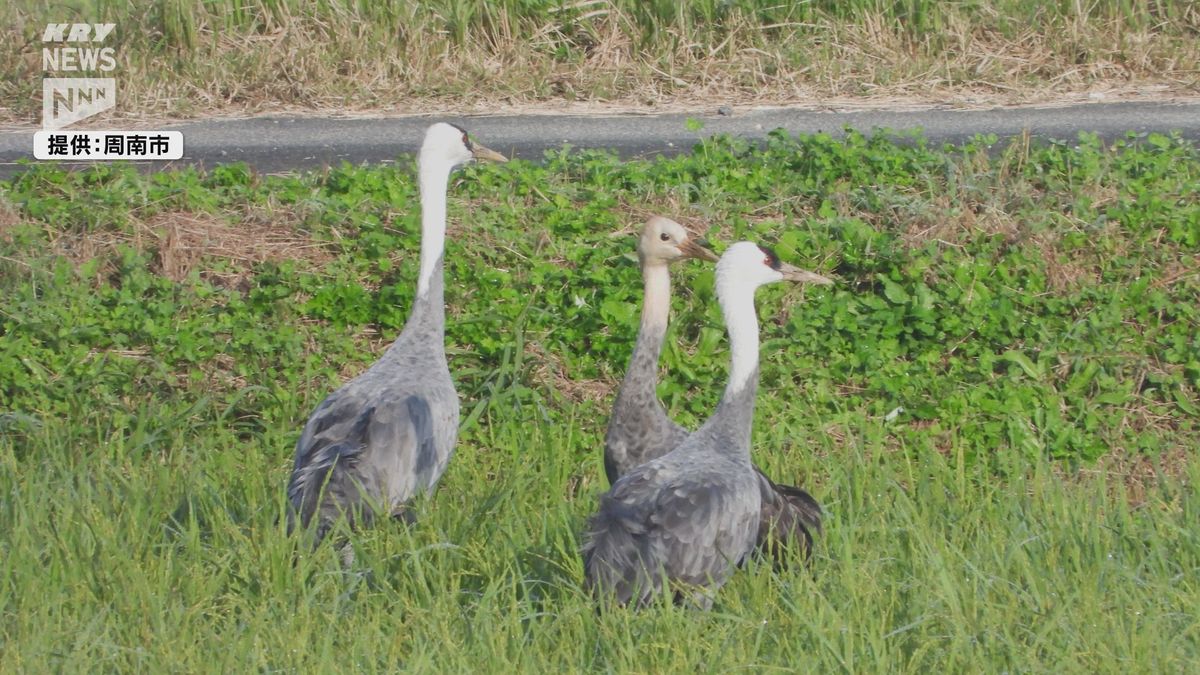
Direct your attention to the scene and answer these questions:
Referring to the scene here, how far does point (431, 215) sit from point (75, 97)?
5144mm

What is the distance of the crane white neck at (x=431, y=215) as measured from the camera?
5910 mm

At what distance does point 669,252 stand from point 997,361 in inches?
66.2

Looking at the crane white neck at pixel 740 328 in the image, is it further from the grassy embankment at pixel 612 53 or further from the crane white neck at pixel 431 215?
the grassy embankment at pixel 612 53

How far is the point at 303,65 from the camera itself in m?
10.3

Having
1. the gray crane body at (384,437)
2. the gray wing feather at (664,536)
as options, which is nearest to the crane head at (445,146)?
the gray crane body at (384,437)

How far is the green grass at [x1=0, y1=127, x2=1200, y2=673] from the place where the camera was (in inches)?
169

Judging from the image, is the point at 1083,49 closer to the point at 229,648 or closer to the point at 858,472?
the point at 858,472

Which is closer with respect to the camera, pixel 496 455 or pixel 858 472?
pixel 858 472

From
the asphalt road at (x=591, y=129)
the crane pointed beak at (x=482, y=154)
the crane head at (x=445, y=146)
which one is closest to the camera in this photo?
the crane head at (x=445, y=146)

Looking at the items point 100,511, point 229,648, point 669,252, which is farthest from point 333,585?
point 669,252

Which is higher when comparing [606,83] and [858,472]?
[606,83]

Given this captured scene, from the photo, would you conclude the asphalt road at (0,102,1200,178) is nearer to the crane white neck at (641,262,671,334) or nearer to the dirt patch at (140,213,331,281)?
the dirt patch at (140,213,331,281)

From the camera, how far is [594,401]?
6609mm

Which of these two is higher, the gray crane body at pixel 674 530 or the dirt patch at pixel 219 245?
the dirt patch at pixel 219 245
